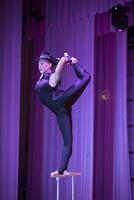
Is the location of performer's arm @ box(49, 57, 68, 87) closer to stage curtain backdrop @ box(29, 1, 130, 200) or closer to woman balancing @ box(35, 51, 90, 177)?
woman balancing @ box(35, 51, 90, 177)

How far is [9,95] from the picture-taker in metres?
6.00

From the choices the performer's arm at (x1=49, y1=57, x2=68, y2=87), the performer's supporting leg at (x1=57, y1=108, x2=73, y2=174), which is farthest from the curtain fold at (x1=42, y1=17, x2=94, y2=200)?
the performer's arm at (x1=49, y1=57, x2=68, y2=87)

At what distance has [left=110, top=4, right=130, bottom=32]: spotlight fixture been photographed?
5.53 metres

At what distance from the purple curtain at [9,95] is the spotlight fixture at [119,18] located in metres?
1.31

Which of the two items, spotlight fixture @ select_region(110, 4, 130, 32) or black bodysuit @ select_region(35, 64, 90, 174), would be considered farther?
spotlight fixture @ select_region(110, 4, 130, 32)

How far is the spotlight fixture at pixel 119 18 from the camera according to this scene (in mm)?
5527

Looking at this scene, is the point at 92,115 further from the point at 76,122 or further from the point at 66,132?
the point at 66,132

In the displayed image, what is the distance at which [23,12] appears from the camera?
650 cm

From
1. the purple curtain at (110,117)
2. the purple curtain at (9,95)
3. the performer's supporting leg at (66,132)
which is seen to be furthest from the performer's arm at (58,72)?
the purple curtain at (110,117)

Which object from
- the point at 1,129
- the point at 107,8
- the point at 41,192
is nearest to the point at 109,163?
the point at 41,192

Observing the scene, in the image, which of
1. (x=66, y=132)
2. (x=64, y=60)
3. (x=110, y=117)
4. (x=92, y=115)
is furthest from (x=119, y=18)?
(x=66, y=132)

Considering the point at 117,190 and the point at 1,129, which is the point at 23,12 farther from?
the point at 117,190

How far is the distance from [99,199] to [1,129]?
1.67 metres

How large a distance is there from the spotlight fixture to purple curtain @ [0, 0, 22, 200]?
131 cm
